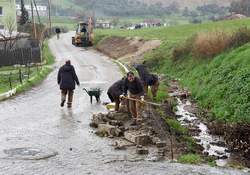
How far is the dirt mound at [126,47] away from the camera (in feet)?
154

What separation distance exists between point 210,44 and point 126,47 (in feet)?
68.1

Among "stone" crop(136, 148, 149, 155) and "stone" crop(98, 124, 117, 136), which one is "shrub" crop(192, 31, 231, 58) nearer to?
"stone" crop(98, 124, 117, 136)

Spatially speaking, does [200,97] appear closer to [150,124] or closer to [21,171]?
[150,124]

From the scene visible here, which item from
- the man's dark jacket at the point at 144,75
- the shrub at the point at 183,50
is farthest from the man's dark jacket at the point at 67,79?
the shrub at the point at 183,50

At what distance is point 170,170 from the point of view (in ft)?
45.7

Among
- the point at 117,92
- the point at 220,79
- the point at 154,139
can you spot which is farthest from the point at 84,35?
the point at 154,139

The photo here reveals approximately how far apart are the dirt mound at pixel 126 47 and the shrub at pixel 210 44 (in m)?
8.87

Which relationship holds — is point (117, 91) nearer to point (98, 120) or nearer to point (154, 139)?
point (98, 120)

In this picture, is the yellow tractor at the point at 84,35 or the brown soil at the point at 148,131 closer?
the brown soil at the point at 148,131

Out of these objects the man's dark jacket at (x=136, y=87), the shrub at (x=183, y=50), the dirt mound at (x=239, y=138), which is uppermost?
the man's dark jacket at (x=136, y=87)

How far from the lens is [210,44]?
34.1m

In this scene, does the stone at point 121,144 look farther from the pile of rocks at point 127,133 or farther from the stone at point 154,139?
the stone at point 154,139

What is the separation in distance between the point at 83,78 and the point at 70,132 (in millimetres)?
16771

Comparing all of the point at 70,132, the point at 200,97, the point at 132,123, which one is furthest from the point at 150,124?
the point at 200,97
